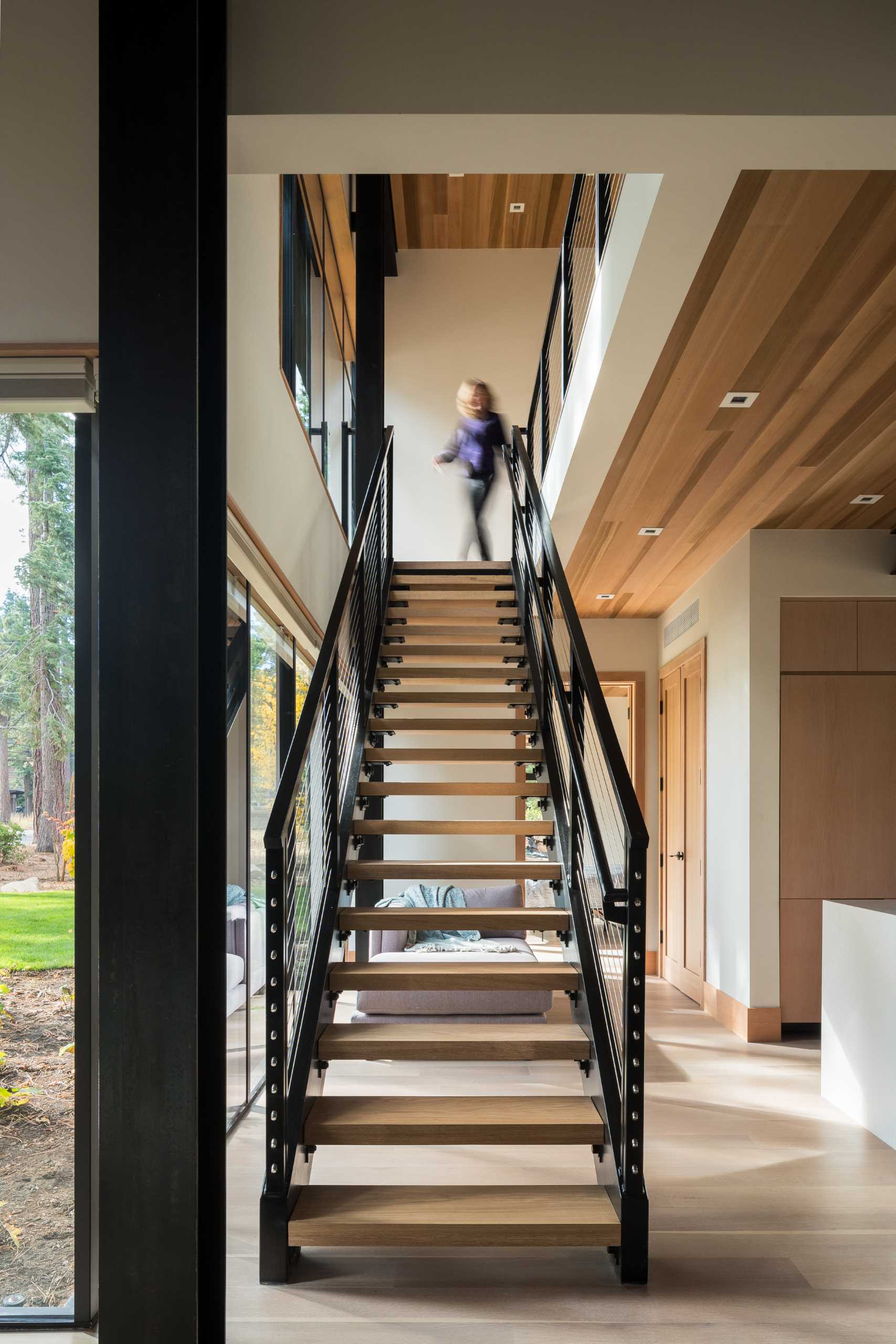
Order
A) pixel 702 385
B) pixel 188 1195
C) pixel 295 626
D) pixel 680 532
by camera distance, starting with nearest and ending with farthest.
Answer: pixel 188 1195
pixel 702 385
pixel 295 626
pixel 680 532

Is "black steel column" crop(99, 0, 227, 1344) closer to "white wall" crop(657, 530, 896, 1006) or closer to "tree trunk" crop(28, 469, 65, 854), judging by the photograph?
"tree trunk" crop(28, 469, 65, 854)

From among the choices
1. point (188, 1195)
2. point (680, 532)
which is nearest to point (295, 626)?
point (680, 532)

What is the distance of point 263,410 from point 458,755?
5.80 ft

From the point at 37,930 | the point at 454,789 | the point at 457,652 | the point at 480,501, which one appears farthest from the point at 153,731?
the point at 480,501

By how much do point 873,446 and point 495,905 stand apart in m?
4.90

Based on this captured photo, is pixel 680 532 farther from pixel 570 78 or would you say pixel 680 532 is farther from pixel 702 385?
pixel 570 78

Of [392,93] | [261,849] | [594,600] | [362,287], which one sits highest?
[362,287]

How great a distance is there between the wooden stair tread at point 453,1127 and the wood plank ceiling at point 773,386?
2.70 meters

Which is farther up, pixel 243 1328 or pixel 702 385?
pixel 702 385

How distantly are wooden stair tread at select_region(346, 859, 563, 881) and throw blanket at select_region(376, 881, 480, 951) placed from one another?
305 cm

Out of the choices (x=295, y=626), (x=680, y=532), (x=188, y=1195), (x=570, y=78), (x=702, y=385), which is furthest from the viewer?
(x=680, y=532)

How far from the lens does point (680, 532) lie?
669 cm

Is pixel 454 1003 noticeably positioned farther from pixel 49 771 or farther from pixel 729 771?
pixel 49 771

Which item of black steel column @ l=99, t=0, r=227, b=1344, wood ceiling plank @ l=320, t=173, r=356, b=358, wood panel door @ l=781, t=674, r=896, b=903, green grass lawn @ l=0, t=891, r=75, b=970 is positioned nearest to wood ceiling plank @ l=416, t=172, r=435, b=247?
wood ceiling plank @ l=320, t=173, r=356, b=358
